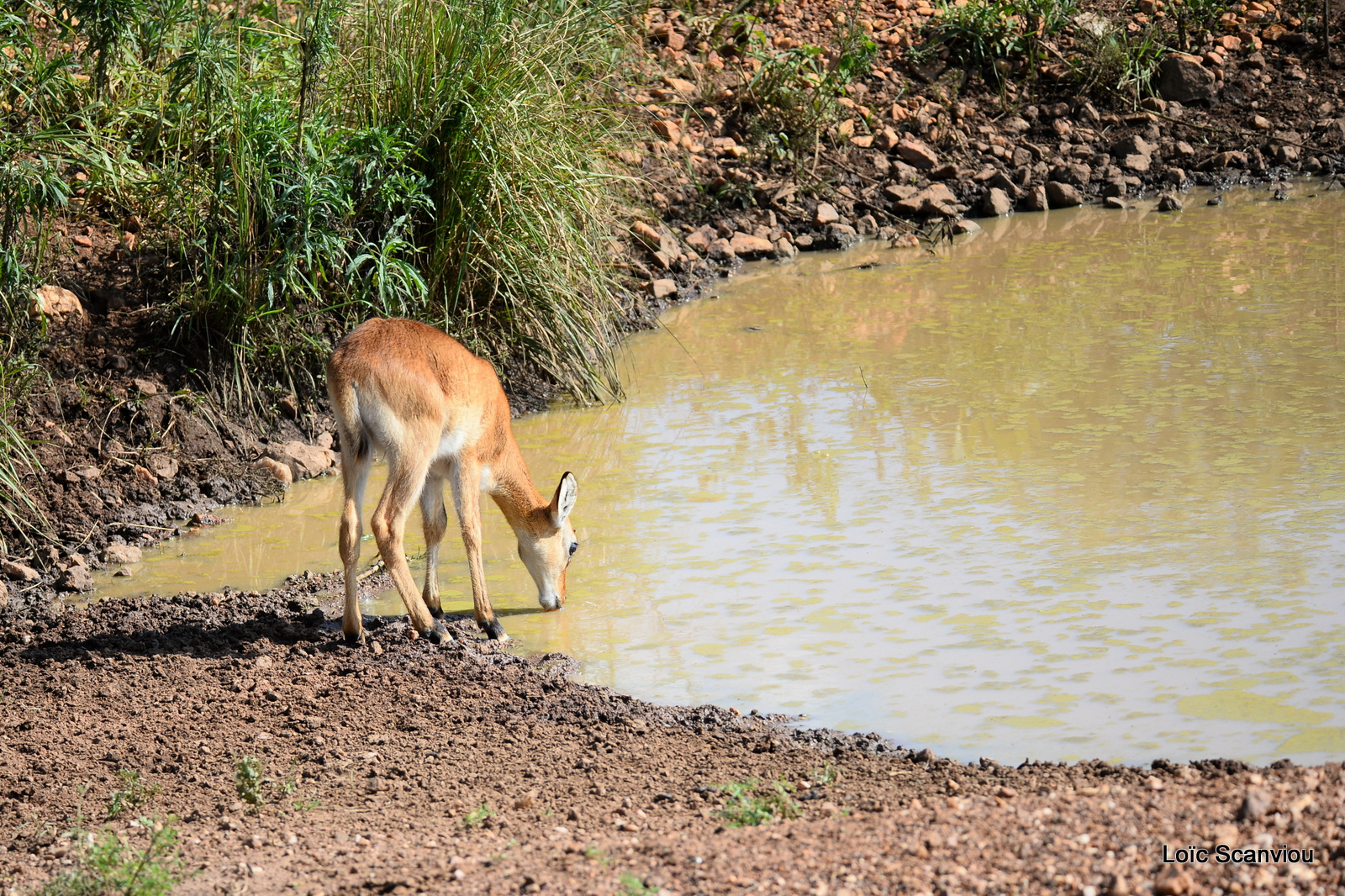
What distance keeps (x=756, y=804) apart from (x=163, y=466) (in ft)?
17.3

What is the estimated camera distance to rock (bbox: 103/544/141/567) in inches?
284

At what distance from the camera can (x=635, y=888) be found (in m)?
3.31

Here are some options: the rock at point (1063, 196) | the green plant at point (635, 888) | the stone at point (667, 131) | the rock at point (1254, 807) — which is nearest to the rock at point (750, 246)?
the stone at point (667, 131)

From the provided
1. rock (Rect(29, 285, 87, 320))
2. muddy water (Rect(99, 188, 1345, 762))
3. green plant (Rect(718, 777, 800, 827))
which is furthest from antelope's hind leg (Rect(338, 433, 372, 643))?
rock (Rect(29, 285, 87, 320))

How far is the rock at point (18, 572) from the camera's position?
6918 mm

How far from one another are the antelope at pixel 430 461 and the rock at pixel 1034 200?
991 cm

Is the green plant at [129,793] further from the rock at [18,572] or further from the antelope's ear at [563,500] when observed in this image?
the rock at [18,572]

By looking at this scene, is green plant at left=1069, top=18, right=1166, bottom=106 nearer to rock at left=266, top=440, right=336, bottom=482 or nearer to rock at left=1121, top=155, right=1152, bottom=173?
rock at left=1121, top=155, right=1152, bottom=173

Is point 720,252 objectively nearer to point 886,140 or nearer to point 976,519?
point 886,140

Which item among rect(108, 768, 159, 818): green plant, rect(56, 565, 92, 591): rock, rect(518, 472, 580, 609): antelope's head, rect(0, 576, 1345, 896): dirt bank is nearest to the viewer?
rect(0, 576, 1345, 896): dirt bank

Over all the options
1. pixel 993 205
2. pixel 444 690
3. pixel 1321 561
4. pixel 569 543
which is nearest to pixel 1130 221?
pixel 993 205

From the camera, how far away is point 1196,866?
3.28 metres

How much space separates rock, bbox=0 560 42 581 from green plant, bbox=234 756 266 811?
301cm

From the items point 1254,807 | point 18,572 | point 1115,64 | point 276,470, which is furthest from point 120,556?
point 1115,64
